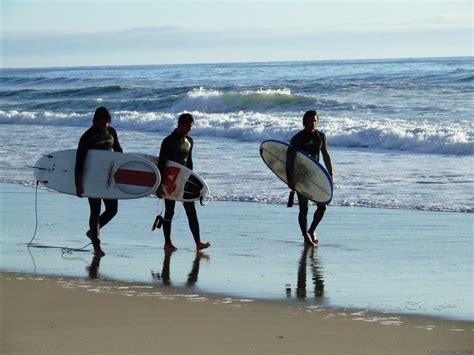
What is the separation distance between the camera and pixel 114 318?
639 centimetres

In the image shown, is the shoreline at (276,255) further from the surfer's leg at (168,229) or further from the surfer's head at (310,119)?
the surfer's head at (310,119)

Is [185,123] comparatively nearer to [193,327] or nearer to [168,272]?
[168,272]

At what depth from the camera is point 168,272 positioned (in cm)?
830

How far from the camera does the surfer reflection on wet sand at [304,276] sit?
24.2 ft

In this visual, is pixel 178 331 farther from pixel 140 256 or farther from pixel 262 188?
pixel 262 188

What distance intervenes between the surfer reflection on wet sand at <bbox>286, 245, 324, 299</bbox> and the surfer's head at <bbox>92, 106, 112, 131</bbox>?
226cm

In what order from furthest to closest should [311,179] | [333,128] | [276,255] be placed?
[333,128] < [311,179] < [276,255]

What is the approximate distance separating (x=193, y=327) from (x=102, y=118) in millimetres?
3381

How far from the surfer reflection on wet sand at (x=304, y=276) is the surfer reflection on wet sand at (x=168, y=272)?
848mm

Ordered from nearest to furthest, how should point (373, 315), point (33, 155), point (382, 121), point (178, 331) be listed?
point (178, 331)
point (373, 315)
point (33, 155)
point (382, 121)

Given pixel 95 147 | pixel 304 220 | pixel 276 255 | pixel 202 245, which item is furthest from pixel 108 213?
pixel 304 220

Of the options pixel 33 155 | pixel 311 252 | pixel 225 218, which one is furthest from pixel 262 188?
pixel 33 155

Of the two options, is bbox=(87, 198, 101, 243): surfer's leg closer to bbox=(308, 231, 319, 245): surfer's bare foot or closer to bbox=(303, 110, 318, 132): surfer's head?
bbox=(308, 231, 319, 245): surfer's bare foot

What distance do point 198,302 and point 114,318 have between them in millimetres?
784
